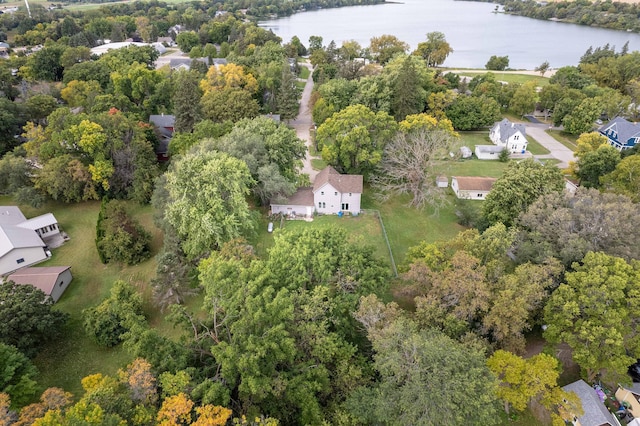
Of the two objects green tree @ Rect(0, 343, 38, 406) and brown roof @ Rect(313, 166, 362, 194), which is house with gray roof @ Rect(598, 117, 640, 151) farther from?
green tree @ Rect(0, 343, 38, 406)

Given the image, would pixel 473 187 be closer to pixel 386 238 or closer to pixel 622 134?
pixel 386 238

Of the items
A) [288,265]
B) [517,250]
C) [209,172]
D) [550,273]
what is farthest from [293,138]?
[550,273]

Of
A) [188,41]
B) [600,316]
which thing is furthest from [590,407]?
[188,41]

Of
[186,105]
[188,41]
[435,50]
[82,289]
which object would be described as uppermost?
[188,41]

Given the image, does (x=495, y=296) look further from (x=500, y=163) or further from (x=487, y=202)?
(x=500, y=163)

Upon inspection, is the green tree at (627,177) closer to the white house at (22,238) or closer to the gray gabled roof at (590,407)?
the gray gabled roof at (590,407)

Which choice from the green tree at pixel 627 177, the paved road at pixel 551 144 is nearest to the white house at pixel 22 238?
the green tree at pixel 627 177
